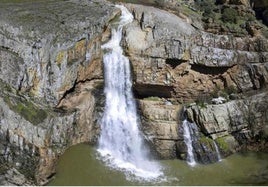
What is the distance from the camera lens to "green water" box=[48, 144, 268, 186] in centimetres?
2716

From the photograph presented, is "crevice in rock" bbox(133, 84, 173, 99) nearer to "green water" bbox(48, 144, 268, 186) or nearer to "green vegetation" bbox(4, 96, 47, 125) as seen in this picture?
"green water" bbox(48, 144, 268, 186)

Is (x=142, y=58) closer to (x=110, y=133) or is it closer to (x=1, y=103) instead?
(x=110, y=133)

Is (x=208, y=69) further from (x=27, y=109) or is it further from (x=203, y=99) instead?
(x=27, y=109)

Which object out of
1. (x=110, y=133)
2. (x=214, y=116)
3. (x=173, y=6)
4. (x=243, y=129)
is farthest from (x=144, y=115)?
(x=173, y=6)

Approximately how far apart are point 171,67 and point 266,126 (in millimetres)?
7756

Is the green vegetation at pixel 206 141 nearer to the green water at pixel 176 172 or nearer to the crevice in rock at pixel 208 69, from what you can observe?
the green water at pixel 176 172

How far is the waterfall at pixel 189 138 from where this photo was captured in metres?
30.7

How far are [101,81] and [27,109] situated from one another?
6538 millimetres

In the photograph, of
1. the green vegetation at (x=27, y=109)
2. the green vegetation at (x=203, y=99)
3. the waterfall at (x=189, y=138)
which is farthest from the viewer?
the green vegetation at (x=203, y=99)

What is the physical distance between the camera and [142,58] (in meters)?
32.5

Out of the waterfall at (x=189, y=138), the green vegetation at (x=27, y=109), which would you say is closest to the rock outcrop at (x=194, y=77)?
the waterfall at (x=189, y=138)

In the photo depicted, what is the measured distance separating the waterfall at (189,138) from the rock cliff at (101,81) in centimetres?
32

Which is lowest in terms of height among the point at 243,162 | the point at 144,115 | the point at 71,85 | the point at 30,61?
the point at 243,162

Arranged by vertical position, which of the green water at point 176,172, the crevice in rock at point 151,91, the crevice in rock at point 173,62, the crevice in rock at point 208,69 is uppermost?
the crevice in rock at point 173,62
